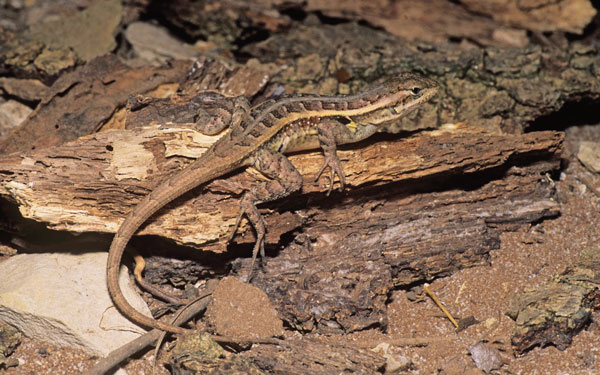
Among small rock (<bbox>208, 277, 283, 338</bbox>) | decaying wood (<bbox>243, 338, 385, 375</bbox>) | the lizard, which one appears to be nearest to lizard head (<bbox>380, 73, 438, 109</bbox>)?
the lizard

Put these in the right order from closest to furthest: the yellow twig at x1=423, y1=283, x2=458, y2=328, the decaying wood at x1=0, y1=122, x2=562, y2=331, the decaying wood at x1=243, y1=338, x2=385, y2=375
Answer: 1. the decaying wood at x1=243, y1=338, x2=385, y2=375
2. the decaying wood at x1=0, y1=122, x2=562, y2=331
3. the yellow twig at x1=423, y1=283, x2=458, y2=328

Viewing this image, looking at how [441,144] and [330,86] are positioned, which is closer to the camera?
[441,144]

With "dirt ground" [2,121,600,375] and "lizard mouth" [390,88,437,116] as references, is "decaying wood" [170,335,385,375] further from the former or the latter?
"lizard mouth" [390,88,437,116]

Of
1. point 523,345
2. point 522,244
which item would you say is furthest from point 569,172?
point 523,345

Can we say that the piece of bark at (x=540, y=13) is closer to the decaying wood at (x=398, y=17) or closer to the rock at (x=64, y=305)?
the decaying wood at (x=398, y=17)

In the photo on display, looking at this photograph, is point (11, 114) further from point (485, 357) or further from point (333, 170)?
point (485, 357)

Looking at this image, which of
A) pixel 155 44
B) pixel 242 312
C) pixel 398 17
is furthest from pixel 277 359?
pixel 398 17

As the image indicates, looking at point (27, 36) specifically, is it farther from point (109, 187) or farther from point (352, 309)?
point (352, 309)
